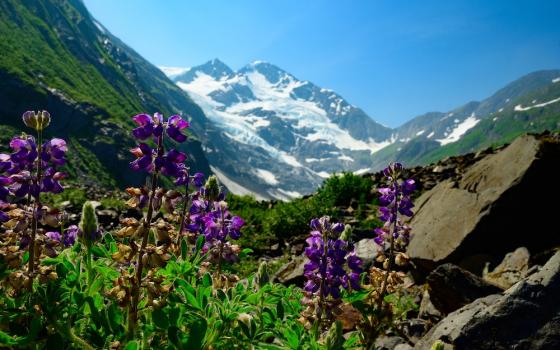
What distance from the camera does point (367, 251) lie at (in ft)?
27.3

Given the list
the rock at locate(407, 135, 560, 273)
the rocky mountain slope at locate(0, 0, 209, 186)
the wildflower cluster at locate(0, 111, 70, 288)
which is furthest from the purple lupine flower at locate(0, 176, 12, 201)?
the rocky mountain slope at locate(0, 0, 209, 186)

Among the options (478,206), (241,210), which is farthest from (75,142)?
(478,206)

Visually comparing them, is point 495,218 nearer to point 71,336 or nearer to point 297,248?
point 297,248

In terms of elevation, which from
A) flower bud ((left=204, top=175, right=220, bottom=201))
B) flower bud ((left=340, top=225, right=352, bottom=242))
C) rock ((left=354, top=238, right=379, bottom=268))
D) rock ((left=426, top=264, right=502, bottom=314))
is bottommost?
rock ((left=354, top=238, right=379, bottom=268))

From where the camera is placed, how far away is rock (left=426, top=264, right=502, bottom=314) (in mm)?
5270

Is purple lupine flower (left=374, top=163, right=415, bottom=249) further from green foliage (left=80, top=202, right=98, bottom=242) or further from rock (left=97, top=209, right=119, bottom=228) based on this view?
rock (left=97, top=209, right=119, bottom=228)

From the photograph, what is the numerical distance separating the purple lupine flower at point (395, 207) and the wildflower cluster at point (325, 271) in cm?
104

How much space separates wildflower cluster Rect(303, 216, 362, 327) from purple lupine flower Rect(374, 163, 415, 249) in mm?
1043

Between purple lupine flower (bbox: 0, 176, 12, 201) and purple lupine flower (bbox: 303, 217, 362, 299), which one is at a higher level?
purple lupine flower (bbox: 0, 176, 12, 201)

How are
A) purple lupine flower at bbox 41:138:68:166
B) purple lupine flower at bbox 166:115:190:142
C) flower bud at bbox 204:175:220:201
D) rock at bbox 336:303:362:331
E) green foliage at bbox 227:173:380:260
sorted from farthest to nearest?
green foliage at bbox 227:173:380:260 → rock at bbox 336:303:362:331 → flower bud at bbox 204:175:220:201 → purple lupine flower at bbox 41:138:68:166 → purple lupine flower at bbox 166:115:190:142

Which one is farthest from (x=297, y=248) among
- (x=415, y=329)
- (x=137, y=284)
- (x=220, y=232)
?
(x=137, y=284)

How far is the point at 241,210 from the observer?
16.7m

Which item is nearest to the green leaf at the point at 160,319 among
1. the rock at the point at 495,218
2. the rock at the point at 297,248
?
the rock at the point at 495,218

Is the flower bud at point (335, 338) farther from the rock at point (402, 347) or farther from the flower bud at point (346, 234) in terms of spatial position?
the rock at point (402, 347)
